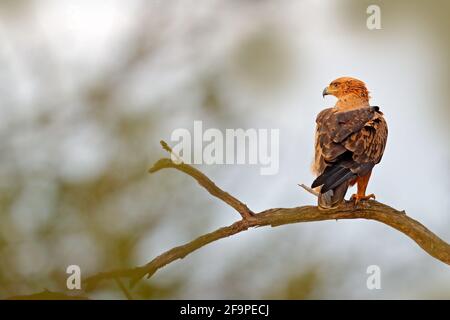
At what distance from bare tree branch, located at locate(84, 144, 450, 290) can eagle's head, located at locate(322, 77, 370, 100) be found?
0.74 m

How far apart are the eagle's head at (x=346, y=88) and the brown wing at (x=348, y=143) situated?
0.48ft

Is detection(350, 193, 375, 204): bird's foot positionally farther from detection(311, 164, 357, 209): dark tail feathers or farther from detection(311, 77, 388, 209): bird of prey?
detection(311, 164, 357, 209): dark tail feathers

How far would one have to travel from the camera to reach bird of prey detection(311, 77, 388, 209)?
315 centimetres

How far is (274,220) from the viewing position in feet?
10.1

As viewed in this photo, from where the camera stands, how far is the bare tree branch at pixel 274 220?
262cm

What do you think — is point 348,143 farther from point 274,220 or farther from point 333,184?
point 274,220

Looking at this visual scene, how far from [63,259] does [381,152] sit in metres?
1.96

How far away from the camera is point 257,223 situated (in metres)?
3.10

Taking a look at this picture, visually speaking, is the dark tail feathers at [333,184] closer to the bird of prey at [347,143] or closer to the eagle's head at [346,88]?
the bird of prey at [347,143]

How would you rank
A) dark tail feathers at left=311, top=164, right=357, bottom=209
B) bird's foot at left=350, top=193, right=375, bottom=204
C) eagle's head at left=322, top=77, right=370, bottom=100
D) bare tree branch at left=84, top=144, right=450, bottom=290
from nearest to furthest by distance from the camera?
bare tree branch at left=84, top=144, right=450, bottom=290, dark tail feathers at left=311, top=164, right=357, bottom=209, bird's foot at left=350, top=193, right=375, bottom=204, eagle's head at left=322, top=77, right=370, bottom=100

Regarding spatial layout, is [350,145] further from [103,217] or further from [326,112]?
[103,217]

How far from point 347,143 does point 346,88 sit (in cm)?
54

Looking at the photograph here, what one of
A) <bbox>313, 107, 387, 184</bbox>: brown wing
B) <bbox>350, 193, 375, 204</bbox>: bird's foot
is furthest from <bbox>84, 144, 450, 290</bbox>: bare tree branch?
<bbox>313, 107, 387, 184</bbox>: brown wing
